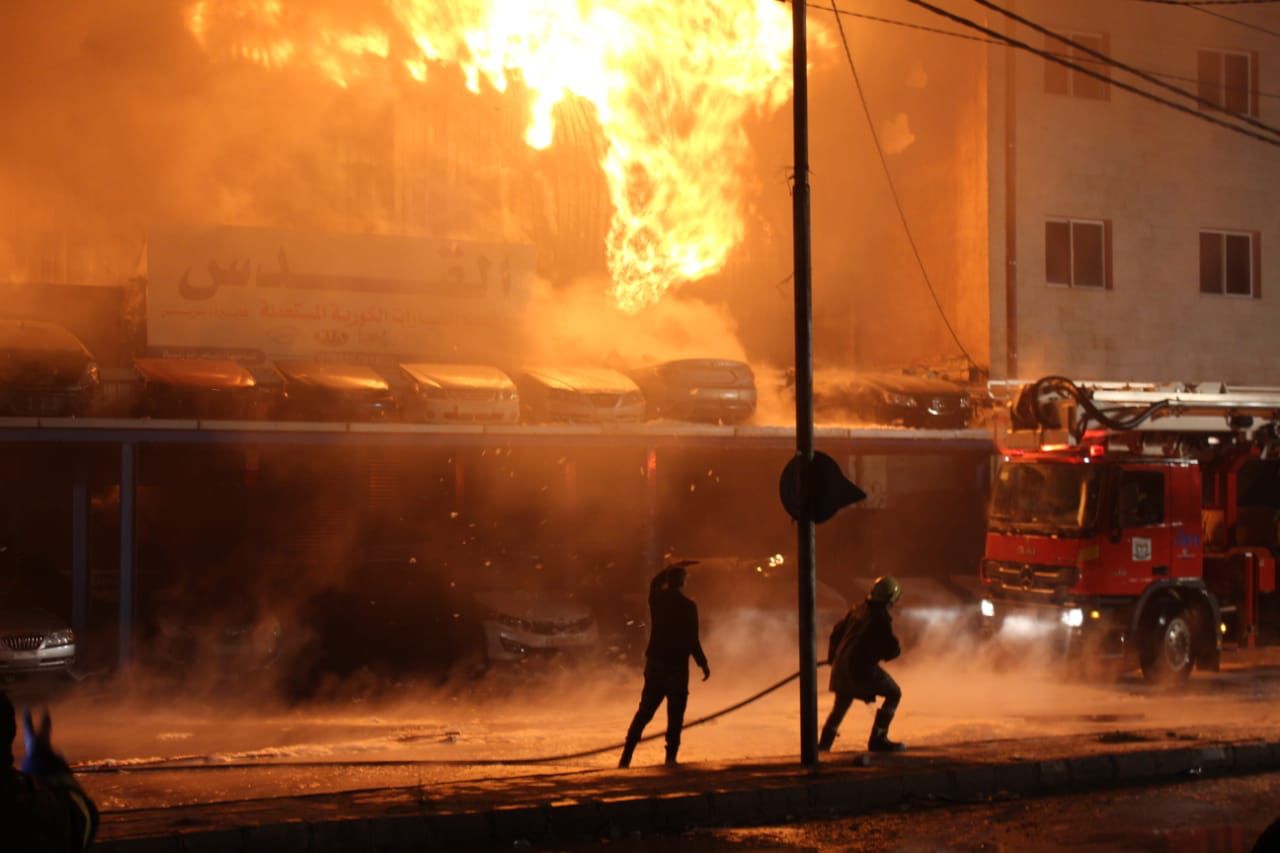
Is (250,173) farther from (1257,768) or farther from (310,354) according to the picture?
(1257,768)

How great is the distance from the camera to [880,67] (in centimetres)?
2483

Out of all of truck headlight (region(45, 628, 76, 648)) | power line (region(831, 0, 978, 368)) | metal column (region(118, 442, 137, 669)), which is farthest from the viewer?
power line (region(831, 0, 978, 368))

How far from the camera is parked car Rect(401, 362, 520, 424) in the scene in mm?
17234

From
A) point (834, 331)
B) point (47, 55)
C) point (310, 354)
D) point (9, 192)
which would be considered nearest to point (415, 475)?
point (310, 354)

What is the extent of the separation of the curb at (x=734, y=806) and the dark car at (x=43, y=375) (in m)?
9.75

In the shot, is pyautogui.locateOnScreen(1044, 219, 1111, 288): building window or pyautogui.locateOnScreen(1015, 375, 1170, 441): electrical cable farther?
pyautogui.locateOnScreen(1044, 219, 1111, 288): building window

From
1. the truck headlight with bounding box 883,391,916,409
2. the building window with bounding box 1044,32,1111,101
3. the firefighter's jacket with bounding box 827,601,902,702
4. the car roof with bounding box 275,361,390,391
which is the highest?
the building window with bounding box 1044,32,1111,101

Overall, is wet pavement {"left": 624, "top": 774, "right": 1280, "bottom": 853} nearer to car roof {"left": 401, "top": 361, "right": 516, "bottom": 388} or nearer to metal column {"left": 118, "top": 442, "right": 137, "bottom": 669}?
metal column {"left": 118, "top": 442, "right": 137, "bottom": 669}

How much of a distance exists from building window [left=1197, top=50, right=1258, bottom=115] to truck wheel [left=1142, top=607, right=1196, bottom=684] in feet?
40.6

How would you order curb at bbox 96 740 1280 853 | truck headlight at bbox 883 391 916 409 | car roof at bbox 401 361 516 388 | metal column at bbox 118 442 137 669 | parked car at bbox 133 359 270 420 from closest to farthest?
curb at bbox 96 740 1280 853 → metal column at bbox 118 442 137 669 → parked car at bbox 133 359 270 420 → car roof at bbox 401 361 516 388 → truck headlight at bbox 883 391 916 409

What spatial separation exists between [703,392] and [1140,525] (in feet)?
20.3

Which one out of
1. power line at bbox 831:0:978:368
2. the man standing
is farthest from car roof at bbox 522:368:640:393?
the man standing

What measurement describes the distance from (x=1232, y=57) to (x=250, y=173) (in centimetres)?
1804

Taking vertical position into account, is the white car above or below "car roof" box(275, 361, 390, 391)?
below
